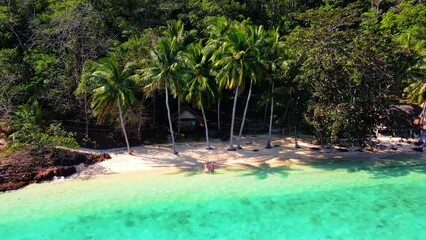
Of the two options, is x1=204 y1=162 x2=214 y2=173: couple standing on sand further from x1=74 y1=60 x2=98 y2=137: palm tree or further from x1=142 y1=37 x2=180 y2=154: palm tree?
x1=74 y1=60 x2=98 y2=137: palm tree

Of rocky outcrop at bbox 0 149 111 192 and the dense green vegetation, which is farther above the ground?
the dense green vegetation

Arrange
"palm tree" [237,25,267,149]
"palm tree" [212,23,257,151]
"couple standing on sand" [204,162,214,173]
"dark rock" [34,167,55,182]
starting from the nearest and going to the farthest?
"dark rock" [34,167,55,182]
"couple standing on sand" [204,162,214,173]
"palm tree" [212,23,257,151]
"palm tree" [237,25,267,149]

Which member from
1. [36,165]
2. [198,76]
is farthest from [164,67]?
[36,165]

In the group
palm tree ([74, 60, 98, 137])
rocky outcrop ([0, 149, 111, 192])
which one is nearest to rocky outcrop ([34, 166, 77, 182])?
rocky outcrop ([0, 149, 111, 192])

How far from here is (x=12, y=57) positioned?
28.8m

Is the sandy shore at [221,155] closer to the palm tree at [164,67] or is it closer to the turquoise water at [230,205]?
the turquoise water at [230,205]

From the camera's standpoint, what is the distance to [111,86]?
2486 cm

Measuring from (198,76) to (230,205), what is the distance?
11.3m

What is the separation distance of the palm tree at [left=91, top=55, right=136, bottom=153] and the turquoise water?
18.5ft

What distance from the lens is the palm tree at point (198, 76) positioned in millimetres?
26484

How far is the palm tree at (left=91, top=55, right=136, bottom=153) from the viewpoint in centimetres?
2480

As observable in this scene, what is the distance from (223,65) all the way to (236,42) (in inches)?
75.3

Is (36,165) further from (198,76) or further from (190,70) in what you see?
(198,76)

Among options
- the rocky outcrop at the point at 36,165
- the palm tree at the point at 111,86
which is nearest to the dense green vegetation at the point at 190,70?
the palm tree at the point at 111,86
